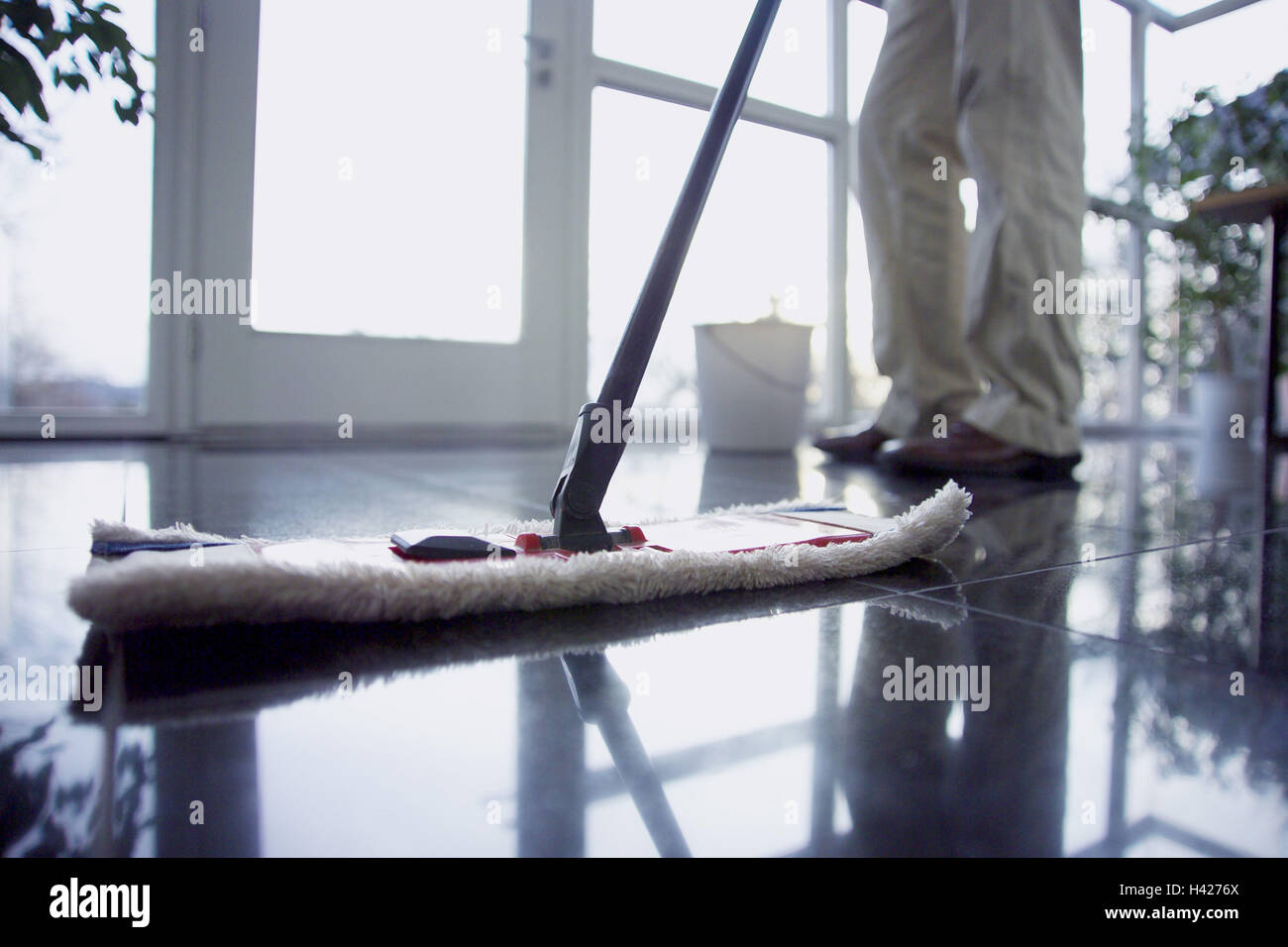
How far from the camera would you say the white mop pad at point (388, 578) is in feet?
1.47

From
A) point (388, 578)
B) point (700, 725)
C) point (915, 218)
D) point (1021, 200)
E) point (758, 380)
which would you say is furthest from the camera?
point (758, 380)

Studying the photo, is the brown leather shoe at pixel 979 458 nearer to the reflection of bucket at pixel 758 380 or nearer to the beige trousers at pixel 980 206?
the beige trousers at pixel 980 206

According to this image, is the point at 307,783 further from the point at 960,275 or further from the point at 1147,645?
the point at 960,275

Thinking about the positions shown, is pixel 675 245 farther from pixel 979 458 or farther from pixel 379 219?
pixel 379 219

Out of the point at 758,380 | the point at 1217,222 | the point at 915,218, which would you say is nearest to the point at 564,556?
the point at 915,218

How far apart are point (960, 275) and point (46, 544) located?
153 centimetres

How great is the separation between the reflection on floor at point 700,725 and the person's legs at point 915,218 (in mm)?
1025

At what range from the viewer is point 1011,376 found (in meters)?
1.46

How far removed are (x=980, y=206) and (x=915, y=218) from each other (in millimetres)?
218

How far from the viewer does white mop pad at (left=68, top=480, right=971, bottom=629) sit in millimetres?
449

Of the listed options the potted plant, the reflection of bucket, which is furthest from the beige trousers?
the potted plant

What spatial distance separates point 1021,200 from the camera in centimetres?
142

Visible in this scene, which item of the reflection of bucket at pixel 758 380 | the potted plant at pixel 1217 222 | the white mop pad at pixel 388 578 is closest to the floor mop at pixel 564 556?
the white mop pad at pixel 388 578

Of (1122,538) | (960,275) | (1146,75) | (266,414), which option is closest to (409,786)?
(1122,538)
